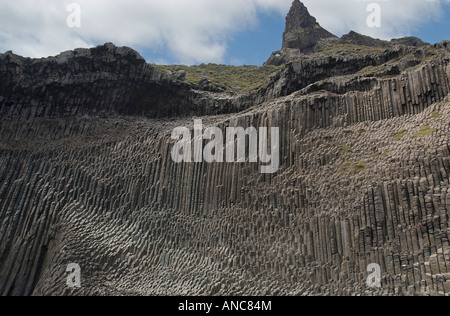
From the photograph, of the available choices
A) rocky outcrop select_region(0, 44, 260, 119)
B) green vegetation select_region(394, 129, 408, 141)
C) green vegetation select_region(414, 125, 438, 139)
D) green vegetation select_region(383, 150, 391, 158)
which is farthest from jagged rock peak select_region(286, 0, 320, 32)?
green vegetation select_region(383, 150, 391, 158)

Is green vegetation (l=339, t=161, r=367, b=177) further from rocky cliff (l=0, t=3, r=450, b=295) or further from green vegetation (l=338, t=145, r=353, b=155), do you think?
green vegetation (l=338, t=145, r=353, b=155)

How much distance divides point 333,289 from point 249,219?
4435 mm

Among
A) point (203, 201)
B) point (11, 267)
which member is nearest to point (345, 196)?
point (203, 201)

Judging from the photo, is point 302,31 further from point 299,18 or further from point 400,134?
point 400,134

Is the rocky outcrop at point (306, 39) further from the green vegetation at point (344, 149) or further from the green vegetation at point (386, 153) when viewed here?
the green vegetation at point (386, 153)

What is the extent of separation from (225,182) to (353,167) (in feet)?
18.0

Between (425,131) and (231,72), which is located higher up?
(231,72)

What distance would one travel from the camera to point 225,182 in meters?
18.2

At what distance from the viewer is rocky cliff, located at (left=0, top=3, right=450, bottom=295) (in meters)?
14.1

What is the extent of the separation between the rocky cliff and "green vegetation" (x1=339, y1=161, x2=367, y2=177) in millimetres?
43

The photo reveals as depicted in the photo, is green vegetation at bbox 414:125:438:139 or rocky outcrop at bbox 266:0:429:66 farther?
rocky outcrop at bbox 266:0:429:66

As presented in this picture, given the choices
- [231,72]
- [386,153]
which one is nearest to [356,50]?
[386,153]

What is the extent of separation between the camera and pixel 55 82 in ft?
75.9

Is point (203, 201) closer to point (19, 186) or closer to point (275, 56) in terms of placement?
point (19, 186)
